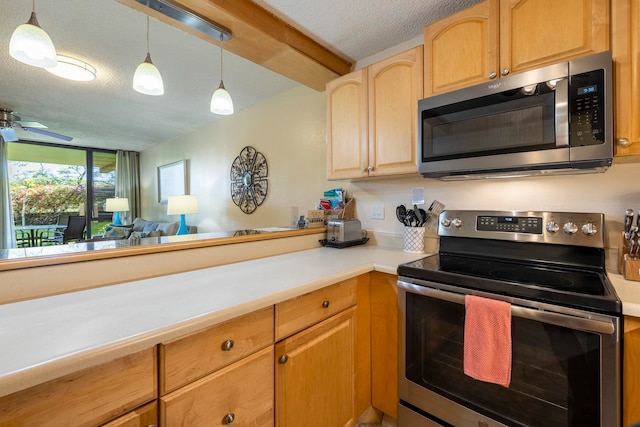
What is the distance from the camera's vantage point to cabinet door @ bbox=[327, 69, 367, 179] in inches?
68.4

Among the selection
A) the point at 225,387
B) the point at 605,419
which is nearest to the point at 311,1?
the point at 225,387

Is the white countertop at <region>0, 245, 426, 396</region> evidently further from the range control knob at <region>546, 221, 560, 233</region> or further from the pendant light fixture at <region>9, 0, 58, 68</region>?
the pendant light fixture at <region>9, 0, 58, 68</region>

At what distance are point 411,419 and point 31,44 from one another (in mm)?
2467

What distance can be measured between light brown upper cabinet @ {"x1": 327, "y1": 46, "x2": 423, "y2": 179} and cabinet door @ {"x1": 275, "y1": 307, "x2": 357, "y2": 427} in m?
0.86

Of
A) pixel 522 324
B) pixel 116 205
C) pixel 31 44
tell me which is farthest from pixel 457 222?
pixel 116 205

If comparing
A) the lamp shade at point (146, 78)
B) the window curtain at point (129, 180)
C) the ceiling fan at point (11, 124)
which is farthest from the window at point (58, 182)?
the lamp shade at point (146, 78)

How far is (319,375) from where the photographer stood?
1.15 meters

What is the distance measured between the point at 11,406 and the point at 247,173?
288cm

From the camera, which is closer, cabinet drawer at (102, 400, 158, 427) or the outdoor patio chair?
cabinet drawer at (102, 400, 158, 427)

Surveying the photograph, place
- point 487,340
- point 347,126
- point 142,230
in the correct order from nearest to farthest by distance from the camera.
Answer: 1. point 487,340
2. point 347,126
3. point 142,230

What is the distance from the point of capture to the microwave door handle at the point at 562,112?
1.07 m

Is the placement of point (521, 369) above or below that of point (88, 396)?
below

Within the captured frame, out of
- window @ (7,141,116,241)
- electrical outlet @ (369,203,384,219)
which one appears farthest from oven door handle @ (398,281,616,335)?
window @ (7,141,116,241)

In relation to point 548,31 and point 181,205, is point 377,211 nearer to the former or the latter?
point 548,31
